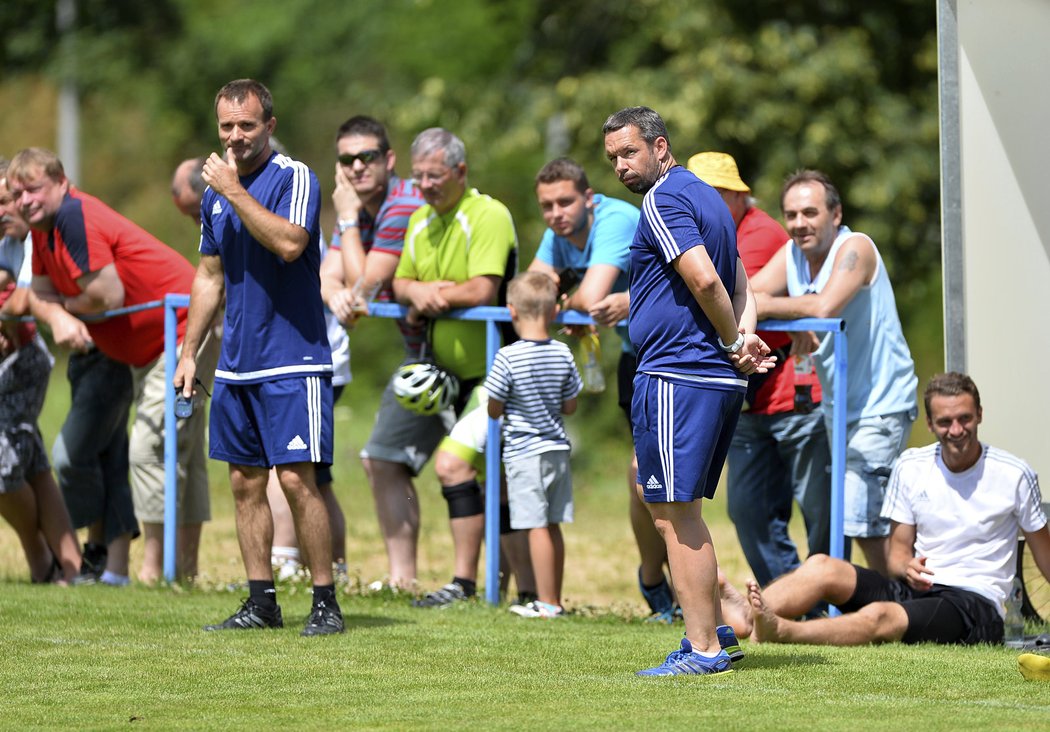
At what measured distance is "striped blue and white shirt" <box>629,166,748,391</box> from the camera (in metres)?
6.18

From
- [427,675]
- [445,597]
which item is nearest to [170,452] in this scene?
[445,597]

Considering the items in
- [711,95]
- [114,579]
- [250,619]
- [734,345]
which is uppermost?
[711,95]

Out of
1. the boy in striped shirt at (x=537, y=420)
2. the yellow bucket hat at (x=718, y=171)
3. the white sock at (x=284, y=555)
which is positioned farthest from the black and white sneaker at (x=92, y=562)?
the yellow bucket hat at (x=718, y=171)

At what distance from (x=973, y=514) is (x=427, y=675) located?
259 centimetres

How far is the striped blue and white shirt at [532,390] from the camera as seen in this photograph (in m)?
8.32

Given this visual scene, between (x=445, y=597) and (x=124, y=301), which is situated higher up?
(x=124, y=301)

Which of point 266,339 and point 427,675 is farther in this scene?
point 266,339

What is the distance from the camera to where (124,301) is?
9.42m

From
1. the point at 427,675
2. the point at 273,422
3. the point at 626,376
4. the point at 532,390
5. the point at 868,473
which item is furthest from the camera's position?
the point at 626,376

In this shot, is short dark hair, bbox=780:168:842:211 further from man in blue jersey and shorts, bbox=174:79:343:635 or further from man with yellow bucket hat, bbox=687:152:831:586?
man in blue jersey and shorts, bbox=174:79:343:635

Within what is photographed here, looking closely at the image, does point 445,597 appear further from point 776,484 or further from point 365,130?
point 365,130

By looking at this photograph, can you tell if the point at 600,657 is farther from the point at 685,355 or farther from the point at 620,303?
the point at 620,303

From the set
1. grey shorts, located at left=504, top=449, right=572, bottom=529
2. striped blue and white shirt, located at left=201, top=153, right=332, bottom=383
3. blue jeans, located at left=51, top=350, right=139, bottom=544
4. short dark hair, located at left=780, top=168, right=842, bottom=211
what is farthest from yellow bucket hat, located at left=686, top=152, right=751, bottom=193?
blue jeans, located at left=51, top=350, right=139, bottom=544

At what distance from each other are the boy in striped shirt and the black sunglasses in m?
1.33
